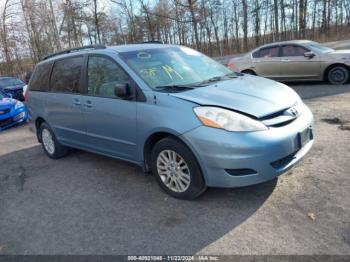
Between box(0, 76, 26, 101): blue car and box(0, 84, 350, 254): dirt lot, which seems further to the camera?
box(0, 76, 26, 101): blue car


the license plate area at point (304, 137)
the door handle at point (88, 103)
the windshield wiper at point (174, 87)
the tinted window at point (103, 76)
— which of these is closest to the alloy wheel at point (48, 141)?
the door handle at point (88, 103)

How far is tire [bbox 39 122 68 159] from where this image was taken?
236 inches

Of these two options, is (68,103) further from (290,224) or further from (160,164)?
(290,224)

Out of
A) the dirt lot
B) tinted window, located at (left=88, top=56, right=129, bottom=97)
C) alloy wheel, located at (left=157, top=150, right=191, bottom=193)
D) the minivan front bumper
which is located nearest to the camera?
the dirt lot

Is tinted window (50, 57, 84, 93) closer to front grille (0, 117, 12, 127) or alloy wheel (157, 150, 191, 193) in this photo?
alloy wheel (157, 150, 191, 193)

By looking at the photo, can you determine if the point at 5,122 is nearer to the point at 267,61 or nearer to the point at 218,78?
the point at 218,78

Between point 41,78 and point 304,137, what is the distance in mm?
4698

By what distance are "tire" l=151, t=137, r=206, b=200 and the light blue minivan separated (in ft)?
0.04

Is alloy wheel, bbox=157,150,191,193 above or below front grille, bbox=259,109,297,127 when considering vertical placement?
below

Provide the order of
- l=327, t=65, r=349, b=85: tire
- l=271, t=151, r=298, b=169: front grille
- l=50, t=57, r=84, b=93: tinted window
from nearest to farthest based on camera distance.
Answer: l=271, t=151, r=298, b=169: front grille < l=50, t=57, r=84, b=93: tinted window < l=327, t=65, r=349, b=85: tire

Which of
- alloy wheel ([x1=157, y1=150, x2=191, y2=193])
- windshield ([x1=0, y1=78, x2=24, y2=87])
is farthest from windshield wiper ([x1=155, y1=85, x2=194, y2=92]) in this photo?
windshield ([x1=0, y1=78, x2=24, y2=87])

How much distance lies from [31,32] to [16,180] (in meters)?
34.6

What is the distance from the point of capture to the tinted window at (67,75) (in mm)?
5137

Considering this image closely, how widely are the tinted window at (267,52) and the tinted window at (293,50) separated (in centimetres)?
27
